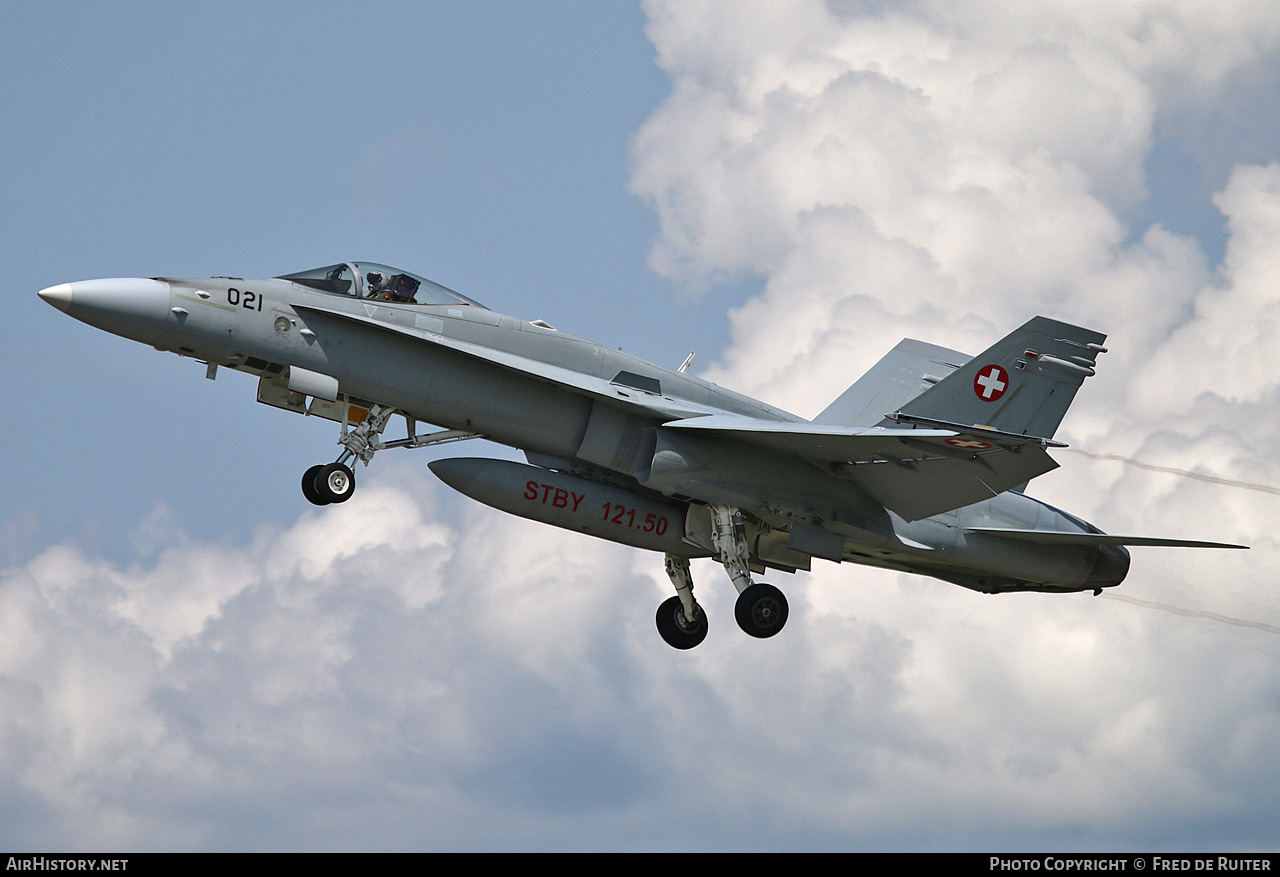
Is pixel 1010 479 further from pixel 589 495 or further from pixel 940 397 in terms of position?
pixel 589 495

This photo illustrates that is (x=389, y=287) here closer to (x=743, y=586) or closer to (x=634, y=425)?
(x=634, y=425)

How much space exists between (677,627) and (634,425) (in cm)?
442

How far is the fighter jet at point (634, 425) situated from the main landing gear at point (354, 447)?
22 mm

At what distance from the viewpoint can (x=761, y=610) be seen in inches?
757

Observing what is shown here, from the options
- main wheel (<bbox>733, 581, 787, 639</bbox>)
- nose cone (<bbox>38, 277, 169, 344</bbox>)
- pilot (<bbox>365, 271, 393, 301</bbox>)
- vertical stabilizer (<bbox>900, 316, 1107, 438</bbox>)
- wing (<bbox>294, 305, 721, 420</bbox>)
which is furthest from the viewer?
main wheel (<bbox>733, 581, 787, 639</bbox>)

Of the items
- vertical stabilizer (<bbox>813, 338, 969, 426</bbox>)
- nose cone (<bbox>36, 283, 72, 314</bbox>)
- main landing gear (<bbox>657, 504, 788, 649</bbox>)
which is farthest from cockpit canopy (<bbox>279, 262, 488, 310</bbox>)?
vertical stabilizer (<bbox>813, 338, 969, 426</bbox>)

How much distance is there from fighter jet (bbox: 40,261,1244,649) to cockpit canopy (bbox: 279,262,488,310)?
24 millimetres

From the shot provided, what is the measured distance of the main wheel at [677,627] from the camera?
2153 cm

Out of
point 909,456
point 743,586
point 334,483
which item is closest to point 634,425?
point 743,586

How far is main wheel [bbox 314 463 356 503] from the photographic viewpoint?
17109mm

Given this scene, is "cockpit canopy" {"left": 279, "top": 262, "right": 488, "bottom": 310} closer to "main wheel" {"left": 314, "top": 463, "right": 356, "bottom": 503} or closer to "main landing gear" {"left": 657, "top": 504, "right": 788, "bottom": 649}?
"main wheel" {"left": 314, "top": 463, "right": 356, "bottom": 503}

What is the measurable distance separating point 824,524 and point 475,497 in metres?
4.88

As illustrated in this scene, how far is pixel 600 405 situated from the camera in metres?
18.4
